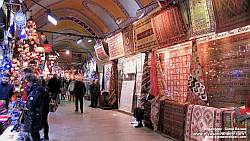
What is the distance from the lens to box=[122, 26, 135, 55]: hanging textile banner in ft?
40.3

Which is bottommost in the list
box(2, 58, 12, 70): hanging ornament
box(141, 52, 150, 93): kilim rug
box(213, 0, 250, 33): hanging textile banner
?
box(141, 52, 150, 93): kilim rug

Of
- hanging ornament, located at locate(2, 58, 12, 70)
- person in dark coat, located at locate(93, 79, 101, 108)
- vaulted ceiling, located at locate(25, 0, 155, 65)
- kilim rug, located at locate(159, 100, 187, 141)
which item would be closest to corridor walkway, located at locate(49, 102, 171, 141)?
kilim rug, located at locate(159, 100, 187, 141)

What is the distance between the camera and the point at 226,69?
641 centimetres

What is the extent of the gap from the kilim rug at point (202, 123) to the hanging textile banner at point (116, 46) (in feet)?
23.9

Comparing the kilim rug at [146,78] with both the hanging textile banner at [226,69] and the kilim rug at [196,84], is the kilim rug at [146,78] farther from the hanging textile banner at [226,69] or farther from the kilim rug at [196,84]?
the hanging textile banner at [226,69]

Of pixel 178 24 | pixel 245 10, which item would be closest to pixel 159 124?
pixel 178 24

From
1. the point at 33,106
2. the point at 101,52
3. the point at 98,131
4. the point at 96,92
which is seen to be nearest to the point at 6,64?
the point at 98,131

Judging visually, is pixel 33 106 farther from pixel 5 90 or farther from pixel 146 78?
pixel 146 78

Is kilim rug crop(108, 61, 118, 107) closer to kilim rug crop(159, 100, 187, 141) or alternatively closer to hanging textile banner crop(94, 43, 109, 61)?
hanging textile banner crop(94, 43, 109, 61)

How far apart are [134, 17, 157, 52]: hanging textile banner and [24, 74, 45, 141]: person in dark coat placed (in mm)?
4705

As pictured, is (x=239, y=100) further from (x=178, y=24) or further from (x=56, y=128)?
(x=56, y=128)

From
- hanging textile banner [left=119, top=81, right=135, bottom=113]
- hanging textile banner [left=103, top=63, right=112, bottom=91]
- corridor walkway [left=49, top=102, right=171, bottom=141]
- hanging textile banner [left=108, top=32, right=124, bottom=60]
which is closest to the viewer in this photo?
corridor walkway [left=49, top=102, right=171, bottom=141]

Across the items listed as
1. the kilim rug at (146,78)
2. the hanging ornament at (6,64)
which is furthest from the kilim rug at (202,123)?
the hanging ornament at (6,64)

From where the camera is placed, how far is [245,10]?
5566 millimetres
